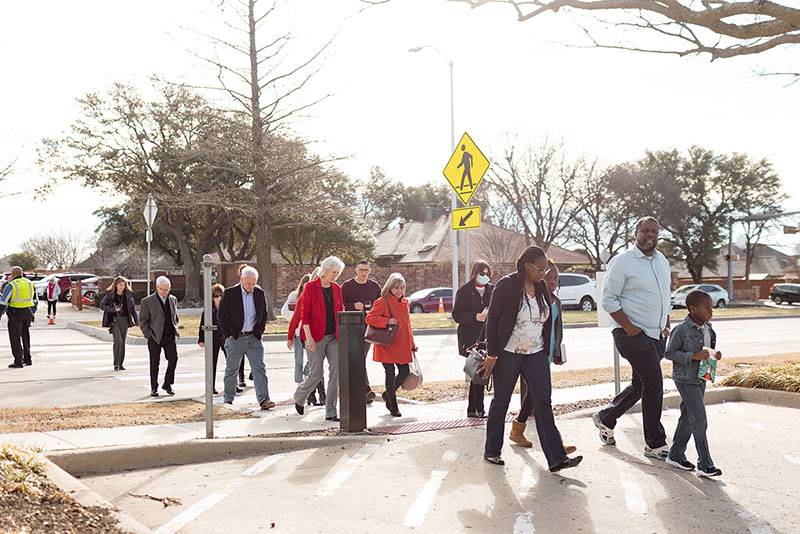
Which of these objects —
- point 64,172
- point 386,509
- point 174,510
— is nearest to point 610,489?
point 386,509

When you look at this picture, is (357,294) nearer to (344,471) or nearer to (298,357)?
(298,357)

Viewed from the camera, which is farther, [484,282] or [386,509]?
[484,282]

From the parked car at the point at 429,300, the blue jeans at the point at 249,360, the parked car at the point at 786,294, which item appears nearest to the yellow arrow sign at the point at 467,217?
the blue jeans at the point at 249,360

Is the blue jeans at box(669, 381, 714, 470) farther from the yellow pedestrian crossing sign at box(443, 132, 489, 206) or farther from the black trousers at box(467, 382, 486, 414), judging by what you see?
the yellow pedestrian crossing sign at box(443, 132, 489, 206)

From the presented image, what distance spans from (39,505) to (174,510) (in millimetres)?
922

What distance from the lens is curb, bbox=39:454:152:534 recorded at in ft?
14.9

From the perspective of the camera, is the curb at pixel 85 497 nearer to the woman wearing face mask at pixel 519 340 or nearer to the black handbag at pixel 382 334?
the woman wearing face mask at pixel 519 340

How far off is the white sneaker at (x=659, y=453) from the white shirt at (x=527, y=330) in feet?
4.21

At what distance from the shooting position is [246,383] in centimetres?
1275

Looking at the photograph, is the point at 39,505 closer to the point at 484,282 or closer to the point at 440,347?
the point at 484,282

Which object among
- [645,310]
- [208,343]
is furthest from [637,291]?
[208,343]

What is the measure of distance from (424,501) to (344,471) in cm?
102

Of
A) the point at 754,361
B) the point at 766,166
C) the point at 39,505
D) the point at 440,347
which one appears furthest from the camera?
the point at 766,166

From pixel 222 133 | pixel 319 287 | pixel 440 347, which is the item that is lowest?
pixel 440 347
